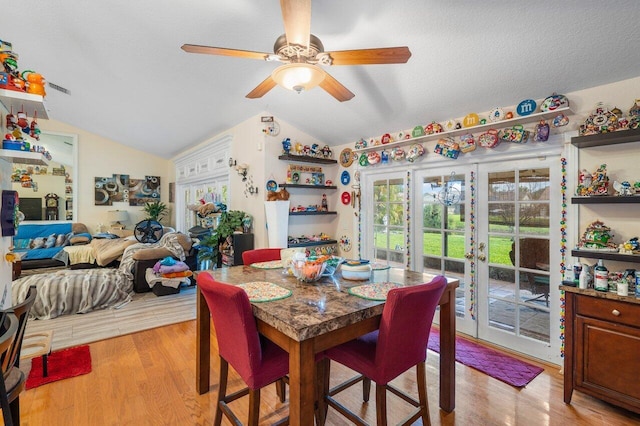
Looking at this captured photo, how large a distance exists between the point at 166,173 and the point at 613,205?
8.35 m

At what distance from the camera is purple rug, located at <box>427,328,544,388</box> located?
7.91ft

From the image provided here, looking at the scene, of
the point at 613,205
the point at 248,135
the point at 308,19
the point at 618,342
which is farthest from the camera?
the point at 248,135

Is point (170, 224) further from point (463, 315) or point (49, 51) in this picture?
point (463, 315)

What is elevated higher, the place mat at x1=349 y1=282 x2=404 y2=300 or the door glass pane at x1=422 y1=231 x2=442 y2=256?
the door glass pane at x1=422 y1=231 x2=442 y2=256

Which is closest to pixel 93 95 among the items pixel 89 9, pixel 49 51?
pixel 49 51

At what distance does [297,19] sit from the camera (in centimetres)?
154

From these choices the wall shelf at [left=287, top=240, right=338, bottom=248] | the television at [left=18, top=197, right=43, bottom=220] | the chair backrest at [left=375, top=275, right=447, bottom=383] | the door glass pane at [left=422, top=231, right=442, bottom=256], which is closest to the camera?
the chair backrest at [left=375, top=275, right=447, bottom=383]

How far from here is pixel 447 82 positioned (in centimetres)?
264

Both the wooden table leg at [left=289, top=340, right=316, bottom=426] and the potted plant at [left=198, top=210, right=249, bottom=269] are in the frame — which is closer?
the wooden table leg at [left=289, top=340, right=316, bottom=426]

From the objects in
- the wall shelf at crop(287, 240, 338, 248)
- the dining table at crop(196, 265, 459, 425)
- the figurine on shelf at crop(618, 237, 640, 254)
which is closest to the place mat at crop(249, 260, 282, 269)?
the dining table at crop(196, 265, 459, 425)

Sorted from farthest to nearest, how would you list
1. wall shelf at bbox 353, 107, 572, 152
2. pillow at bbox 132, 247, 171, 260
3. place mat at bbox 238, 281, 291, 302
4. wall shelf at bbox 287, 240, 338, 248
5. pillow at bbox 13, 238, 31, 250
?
pillow at bbox 13, 238, 31, 250, pillow at bbox 132, 247, 171, 260, wall shelf at bbox 287, 240, 338, 248, wall shelf at bbox 353, 107, 572, 152, place mat at bbox 238, 281, 291, 302

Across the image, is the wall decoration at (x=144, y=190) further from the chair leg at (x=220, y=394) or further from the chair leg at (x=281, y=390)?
the chair leg at (x=220, y=394)

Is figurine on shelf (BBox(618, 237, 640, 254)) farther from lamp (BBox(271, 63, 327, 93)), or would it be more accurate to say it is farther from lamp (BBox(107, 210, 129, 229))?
lamp (BBox(107, 210, 129, 229))

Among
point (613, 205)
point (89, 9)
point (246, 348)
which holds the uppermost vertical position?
point (89, 9)
